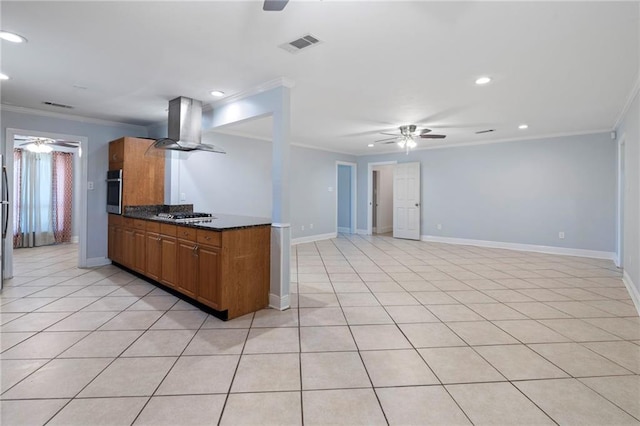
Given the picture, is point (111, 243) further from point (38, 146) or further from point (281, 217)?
point (281, 217)

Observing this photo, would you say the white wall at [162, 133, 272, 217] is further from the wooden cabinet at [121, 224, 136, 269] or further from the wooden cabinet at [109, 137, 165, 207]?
the wooden cabinet at [121, 224, 136, 269]

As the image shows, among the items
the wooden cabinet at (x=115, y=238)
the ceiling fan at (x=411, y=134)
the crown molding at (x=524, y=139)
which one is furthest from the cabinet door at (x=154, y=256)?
the crown molding at (x=524, y=139)

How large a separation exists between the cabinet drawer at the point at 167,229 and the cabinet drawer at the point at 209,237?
1.72 feet

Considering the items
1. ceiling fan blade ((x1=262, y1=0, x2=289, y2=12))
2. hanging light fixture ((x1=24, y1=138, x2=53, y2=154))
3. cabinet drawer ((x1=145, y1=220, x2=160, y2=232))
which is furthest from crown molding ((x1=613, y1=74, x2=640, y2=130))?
hanging light fixture ((x1=24, y1=138, x2=53, y2=154))

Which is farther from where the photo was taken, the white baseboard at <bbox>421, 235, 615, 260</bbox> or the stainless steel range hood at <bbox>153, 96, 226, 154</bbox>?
the white baseboard at <bbox>421, 235, 615, 260</bbox>

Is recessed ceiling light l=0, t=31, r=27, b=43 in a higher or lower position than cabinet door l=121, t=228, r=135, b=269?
higher

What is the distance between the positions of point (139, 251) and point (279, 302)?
228 centimetres

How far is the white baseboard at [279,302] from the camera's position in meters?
3.18

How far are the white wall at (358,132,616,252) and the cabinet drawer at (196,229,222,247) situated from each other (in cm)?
623

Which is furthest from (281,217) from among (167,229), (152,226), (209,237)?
(152,226)

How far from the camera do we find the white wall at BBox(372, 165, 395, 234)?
9766 mm

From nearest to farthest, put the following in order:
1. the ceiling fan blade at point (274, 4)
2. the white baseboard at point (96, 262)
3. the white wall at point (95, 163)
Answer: the ceiling fan blade at point (274, 4) → the white wall at point (95, 163) → the white baseboard at point (96, 262)

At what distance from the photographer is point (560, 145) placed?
6.10 metres

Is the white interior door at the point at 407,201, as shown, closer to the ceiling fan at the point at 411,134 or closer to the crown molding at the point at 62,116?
the ceiling fan at the point at 411,134
